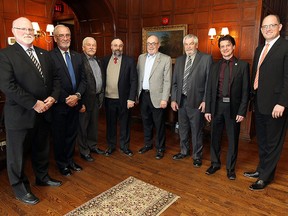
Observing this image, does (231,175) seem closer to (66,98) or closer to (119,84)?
(119,84)

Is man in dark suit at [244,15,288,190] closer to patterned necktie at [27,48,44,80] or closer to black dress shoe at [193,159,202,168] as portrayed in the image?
black dress shoe at [193,159,202,168]

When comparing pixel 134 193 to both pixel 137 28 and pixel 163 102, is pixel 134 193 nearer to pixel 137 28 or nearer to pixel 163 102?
pixel 163 102

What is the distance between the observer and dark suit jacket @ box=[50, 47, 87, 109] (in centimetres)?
275

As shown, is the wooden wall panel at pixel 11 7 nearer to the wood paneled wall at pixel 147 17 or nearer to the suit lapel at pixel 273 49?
the wood paneled wall at pixel 147 17

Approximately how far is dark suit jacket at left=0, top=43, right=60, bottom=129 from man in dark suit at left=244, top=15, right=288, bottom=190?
7.52ft

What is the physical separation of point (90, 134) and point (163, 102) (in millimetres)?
1239

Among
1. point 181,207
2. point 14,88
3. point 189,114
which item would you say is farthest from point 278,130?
point 14,88

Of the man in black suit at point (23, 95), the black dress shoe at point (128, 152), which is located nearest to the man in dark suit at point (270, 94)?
the black dress shoe at point (128, 152)

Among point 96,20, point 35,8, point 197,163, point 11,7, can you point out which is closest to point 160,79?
point 197,163

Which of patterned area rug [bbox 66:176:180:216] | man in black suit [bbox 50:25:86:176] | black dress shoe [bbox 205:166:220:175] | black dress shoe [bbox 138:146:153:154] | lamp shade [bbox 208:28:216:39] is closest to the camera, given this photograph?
patterned area rug [bbox 66:176:180:216]

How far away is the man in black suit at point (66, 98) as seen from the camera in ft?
9.06

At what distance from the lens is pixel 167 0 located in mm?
5086

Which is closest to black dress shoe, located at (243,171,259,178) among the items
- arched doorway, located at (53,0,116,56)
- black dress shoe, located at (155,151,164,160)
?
black dress shoe, located at (155,151,164,160)

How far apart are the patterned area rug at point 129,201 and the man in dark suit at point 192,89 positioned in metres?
0.92
